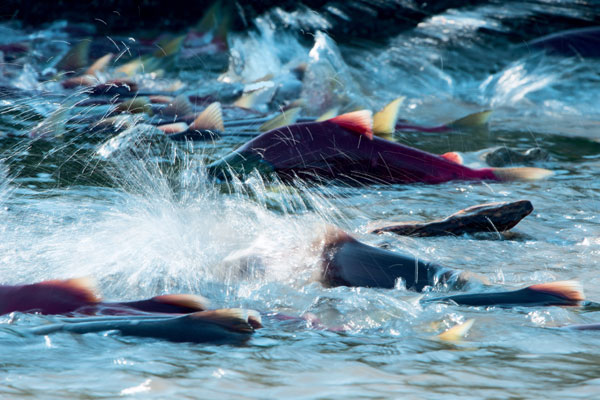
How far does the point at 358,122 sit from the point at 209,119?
1195mm

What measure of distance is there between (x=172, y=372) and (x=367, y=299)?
0.80 metres

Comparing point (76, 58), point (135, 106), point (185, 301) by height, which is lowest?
point (185, 301)

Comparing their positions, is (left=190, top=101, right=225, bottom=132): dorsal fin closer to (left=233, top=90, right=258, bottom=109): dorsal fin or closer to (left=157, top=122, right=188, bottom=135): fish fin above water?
(left=157, top=122, right=188, bottom=135): fish fin above water

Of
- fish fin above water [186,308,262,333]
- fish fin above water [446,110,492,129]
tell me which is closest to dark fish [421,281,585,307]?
fish fin above water [186,308,262,333]

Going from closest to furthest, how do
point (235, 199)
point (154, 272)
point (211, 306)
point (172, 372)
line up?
point (172, 372)
point (211, 306)
point (154, 272)
point (235, 199)

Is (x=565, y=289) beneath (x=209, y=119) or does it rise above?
beneath

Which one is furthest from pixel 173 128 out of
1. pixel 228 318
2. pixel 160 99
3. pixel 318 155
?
pixel 228 318

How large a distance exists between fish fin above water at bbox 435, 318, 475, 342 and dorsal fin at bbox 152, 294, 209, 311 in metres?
0.74

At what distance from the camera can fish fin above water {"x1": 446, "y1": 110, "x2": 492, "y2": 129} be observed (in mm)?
5891

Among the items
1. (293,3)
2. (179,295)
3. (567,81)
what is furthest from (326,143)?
(293,3)

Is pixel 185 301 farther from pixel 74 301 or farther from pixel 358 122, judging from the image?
pixel 358 122

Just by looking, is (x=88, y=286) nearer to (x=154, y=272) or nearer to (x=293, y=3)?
(x=154, y=272)

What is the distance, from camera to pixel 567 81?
25.5ft

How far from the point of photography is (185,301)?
242 centimetres
